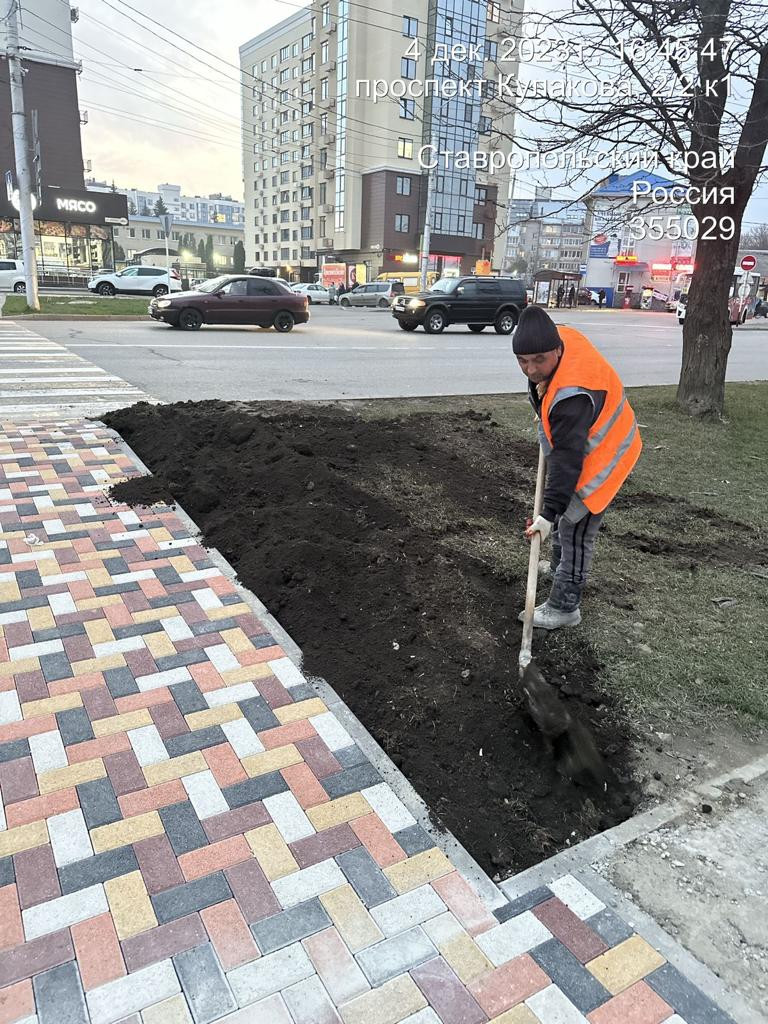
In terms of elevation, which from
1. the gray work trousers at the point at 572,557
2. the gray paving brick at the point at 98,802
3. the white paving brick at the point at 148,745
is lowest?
the gray paving brick at the point at 98,802

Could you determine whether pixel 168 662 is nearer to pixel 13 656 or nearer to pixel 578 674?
pixel 13 656

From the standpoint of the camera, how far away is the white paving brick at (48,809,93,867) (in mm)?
2016

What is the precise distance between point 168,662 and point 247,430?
339 cm

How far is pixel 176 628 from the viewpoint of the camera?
3242mm

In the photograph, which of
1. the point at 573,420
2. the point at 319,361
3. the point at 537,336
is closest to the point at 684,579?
the point at 573,420

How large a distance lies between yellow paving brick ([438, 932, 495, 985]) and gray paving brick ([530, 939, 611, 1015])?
137mm

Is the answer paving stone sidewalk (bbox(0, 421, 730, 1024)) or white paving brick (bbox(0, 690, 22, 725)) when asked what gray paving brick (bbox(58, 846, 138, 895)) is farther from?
white paving brick (bbox(0, 690, 22, 725))

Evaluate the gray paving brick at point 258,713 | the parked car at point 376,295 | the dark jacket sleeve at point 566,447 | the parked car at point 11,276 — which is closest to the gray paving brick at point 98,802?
the gray paving brick at point 258,713

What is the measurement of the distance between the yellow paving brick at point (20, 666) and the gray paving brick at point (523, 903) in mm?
2050

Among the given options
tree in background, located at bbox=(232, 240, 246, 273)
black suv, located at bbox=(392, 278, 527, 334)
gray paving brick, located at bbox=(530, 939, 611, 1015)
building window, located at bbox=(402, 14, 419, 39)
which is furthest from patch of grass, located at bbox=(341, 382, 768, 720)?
tree in background, located at bbox=(232, 240, 246, 273)

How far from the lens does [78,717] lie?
Result: 2.60 metres

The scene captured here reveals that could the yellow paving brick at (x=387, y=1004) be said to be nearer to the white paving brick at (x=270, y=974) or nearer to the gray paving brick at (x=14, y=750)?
the white paving brick at (x=270, y=974)

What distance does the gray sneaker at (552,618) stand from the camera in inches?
135

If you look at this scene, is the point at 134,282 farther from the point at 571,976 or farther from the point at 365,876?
the point at 571,976
